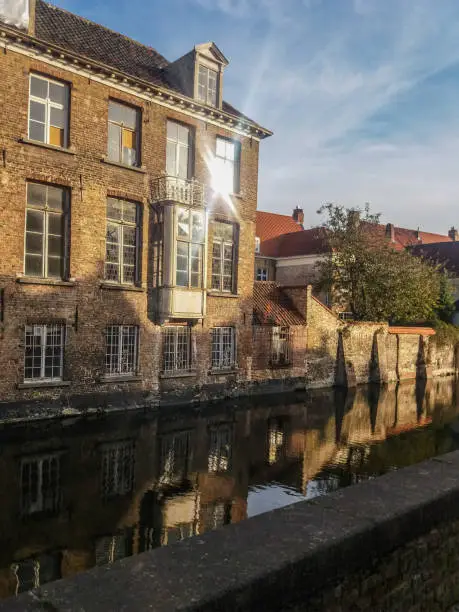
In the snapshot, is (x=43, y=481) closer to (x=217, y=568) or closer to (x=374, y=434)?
(x=217, y=568)

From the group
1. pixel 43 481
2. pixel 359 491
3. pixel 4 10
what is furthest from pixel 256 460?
pixel 4 10

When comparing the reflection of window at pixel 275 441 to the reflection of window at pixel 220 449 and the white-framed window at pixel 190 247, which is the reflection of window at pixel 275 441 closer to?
the reflection of window at pixel 220 449

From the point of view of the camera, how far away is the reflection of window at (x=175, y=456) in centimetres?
907

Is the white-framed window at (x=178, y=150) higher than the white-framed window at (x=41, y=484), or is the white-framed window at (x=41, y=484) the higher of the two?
the white-framed window at (x=178, y=150)

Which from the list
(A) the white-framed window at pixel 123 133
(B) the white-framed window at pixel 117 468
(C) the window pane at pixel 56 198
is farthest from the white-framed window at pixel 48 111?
(B) the white-framed window at pixel 117 468

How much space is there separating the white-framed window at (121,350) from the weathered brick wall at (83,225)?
0.27m

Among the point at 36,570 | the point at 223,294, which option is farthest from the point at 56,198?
the point at 36,570

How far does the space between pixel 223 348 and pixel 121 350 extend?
176 inches

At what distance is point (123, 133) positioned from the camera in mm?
16000

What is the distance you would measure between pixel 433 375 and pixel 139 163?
21769mm

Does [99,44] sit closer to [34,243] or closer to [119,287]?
[34,243]

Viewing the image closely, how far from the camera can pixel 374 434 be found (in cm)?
1341

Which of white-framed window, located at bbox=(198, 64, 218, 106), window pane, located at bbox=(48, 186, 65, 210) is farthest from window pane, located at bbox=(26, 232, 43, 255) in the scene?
white-framed window, located at bbox=(198, 64, 218, 106)

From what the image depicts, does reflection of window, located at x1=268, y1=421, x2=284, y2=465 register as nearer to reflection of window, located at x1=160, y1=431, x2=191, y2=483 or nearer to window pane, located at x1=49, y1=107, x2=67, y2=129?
reflection of window, located at x1=160, y1=431, x2=191, y2=483
